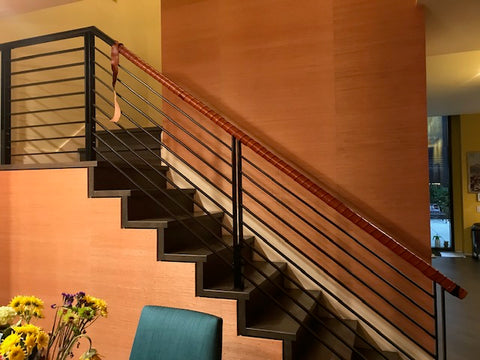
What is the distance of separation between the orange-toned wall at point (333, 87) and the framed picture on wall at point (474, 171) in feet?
19.8

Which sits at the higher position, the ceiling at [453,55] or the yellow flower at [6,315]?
the ceiling at [453,55]

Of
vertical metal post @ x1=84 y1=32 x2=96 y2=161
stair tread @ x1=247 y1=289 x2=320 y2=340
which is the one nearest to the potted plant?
stair tread @ x1=247 y1=289 x2=320 y2=340

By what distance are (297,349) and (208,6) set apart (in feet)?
9.62

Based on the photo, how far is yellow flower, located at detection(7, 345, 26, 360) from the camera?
874 mm

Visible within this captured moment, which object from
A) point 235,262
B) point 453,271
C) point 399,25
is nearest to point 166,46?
point 399,25

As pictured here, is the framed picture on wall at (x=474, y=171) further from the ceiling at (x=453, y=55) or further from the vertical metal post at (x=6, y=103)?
the vertical metal post at (x=6, y=103)

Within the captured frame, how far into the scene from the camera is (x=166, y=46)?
3.29 metres

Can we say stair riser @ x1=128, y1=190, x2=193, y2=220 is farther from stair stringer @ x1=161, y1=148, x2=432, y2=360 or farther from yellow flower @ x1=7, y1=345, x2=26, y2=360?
yellow flower @ x1=7, y1=345, x2=26, y2=360

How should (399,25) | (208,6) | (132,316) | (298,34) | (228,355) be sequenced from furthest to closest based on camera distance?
(208,6)
(298,34)
(399,25)
(132,316)
(228,355)

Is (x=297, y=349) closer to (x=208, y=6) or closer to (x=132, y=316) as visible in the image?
(x=132, y=316)

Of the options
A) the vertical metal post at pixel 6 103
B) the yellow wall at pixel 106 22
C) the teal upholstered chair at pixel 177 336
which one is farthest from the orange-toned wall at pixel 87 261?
the yellow wall at pixel 106 22

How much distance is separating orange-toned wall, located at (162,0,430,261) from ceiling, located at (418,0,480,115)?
0.21 m

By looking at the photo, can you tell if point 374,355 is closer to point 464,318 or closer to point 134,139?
point 464,318

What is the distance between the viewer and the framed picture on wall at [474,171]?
7.33 m
